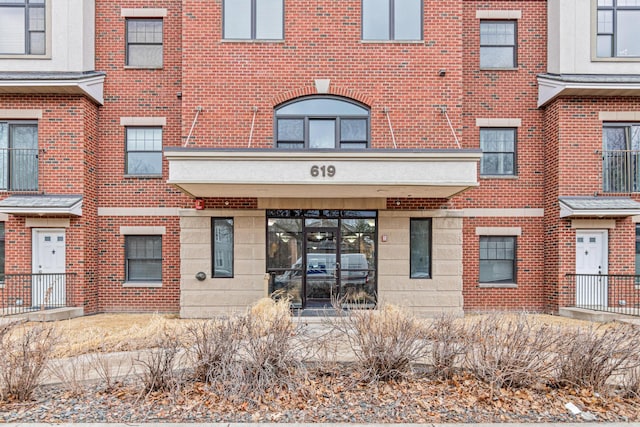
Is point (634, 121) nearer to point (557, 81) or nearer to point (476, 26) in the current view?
point (557, 81)

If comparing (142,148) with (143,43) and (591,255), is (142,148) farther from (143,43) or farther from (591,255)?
(591,255)

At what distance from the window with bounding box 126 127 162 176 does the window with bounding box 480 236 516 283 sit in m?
11.1

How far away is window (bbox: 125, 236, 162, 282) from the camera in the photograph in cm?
1294

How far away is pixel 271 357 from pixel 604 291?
11254mm

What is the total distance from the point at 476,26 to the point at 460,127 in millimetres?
3906

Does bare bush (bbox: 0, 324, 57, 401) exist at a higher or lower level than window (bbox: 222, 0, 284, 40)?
lower

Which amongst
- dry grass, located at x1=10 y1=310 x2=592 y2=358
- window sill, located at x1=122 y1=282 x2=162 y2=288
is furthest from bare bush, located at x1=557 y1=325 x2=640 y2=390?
window sill, located at x1=122 y1=282 x2=162 y2=288

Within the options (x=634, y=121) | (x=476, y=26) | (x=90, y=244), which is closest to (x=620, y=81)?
(x=634, y=121)

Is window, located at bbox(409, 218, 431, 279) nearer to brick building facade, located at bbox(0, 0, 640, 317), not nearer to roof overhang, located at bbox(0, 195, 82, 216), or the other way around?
brick building facade, located at bbox(0, 0, 640, 317)

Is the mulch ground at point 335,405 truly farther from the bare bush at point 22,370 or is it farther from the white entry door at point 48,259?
the white entry door at point 48,259

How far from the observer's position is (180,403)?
5.38m

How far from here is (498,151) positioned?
13039 mm

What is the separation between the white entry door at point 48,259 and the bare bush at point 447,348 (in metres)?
11.2

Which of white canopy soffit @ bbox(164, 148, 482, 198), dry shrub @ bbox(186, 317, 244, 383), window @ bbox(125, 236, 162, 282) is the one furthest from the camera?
window @ bbox(125, 236, 162, 282)
